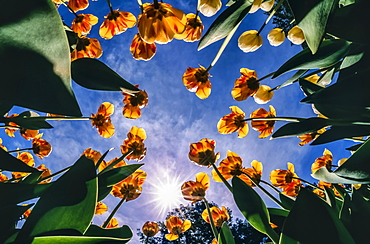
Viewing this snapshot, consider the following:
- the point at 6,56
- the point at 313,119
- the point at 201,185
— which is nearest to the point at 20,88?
the point at 6,56

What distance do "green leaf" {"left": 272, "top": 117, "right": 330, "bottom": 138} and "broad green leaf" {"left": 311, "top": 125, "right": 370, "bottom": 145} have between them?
31 millimetres

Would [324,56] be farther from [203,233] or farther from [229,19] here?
[203,233]

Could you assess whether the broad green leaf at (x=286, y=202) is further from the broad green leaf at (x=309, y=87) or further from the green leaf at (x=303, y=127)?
the broad green leaf at (x=309, y=87)

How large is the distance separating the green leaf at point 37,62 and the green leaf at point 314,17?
10.5 inches

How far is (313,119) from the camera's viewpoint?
59cm

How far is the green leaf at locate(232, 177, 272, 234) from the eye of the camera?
0.46 meters

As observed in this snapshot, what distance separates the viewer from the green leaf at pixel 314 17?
1.00 ft

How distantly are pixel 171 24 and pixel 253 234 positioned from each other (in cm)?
1423

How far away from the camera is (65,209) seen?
295 millimetres

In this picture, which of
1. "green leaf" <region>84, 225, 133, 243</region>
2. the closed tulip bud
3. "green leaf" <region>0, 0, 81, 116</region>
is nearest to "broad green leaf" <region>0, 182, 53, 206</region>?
"green leaf" <region>84, 225, 133, 243</region>

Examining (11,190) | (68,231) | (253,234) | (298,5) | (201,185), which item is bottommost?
(68,231)

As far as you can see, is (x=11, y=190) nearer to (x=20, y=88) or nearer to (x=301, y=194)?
(x=20, y=88)

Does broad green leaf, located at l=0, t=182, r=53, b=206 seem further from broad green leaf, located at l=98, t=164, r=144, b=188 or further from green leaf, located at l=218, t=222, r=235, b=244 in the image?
green leaf, located at l=218, t=222, r=235, b=244

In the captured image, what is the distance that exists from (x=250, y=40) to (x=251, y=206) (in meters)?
0.62
